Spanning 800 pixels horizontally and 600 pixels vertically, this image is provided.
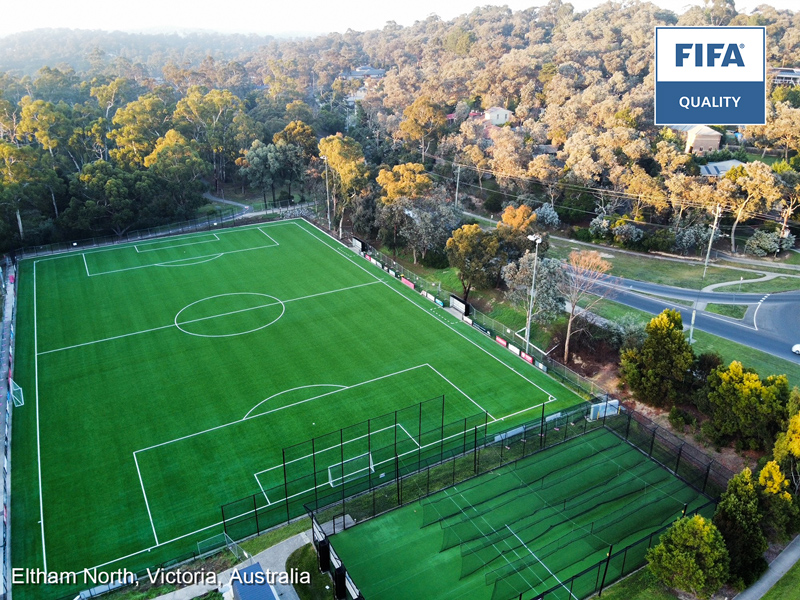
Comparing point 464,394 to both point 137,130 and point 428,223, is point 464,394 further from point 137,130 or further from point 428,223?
point 137,130

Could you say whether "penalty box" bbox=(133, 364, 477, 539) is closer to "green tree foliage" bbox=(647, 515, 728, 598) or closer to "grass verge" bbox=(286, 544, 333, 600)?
"grass verge" bbox=(286, 544, 333, 600)

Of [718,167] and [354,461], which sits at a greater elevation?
[718,167]

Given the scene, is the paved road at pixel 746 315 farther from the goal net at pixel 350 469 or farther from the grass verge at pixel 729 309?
the goal net at pixel 350 469

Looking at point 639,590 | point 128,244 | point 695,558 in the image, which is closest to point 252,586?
point 639,590

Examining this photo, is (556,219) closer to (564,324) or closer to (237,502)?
(564,324)

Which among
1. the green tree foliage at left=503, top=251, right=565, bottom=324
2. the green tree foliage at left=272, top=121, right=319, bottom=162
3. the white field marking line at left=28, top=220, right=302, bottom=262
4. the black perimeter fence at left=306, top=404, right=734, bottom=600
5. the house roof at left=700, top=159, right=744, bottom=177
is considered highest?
the green tree foliage at left=272, top=121, right=319, bottom=162

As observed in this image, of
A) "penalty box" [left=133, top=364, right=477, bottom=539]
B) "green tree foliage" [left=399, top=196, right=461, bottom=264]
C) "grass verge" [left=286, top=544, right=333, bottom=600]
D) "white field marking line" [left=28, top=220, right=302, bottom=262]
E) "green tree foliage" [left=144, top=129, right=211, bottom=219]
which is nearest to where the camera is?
"grass verge" [left=286, top=544, right=333, bottom=600]

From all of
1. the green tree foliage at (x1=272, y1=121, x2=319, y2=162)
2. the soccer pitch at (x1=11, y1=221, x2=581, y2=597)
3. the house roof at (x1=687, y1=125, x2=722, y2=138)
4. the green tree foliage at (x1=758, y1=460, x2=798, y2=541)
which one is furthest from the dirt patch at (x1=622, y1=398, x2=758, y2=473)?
the green tree foliage at (x1=272, y1=121, x2=319, y2=162)
